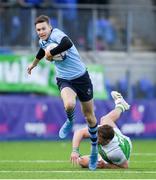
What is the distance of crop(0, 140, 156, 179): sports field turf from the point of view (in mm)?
13938

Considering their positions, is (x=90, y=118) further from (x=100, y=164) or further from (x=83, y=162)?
(x=100, y=164)

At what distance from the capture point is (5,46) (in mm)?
28297

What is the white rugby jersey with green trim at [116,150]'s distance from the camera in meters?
15.3

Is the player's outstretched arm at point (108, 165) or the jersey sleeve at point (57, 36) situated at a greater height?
the jersey sleeve at point (57, 36)

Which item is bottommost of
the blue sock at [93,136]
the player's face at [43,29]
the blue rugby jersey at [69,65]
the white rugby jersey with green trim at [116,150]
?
the white rugby jersey with green trim at [116,150]

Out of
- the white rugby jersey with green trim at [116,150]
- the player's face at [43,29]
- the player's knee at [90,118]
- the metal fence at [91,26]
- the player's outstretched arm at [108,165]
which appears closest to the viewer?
the player's face at [43,29]

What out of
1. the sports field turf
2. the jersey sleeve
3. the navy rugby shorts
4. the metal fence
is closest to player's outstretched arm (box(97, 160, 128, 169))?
the sports field turf

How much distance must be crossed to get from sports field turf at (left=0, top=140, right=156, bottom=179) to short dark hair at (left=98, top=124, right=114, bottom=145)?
0.63 meters

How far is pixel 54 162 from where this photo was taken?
57.5 ft

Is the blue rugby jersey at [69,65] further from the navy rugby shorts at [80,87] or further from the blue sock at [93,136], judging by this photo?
the blue sock at [93,136]

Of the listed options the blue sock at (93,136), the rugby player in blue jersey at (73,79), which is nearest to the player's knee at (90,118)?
the rugby player in blue jersey at (73,79)

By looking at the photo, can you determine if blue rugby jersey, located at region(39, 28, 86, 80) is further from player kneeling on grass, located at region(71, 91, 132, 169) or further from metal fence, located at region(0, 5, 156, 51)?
metal fence, located at region(0, 5, 156, 51)

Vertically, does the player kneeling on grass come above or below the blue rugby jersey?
below

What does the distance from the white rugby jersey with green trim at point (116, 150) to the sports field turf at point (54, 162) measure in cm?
27
